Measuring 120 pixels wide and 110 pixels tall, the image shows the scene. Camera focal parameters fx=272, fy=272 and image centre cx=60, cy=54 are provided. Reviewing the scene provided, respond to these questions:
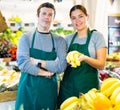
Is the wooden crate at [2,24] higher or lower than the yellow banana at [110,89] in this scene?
higher

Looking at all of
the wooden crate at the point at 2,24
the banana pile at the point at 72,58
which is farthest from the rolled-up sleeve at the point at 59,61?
the wooden crate at the point at 2,24

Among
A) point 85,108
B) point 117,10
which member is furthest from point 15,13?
point 117,10

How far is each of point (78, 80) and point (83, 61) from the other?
0.53ft

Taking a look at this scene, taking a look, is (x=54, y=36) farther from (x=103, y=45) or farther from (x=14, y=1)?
(x=14, y=1)

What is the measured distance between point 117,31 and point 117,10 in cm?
69

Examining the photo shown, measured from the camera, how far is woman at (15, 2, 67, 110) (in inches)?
82.1

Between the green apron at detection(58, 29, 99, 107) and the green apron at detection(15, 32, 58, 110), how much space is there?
121 mm

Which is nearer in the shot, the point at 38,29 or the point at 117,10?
the point at 38,29

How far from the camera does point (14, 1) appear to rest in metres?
4.57

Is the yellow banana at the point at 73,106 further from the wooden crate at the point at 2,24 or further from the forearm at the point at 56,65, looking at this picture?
the wooden crate at the point at 2,24

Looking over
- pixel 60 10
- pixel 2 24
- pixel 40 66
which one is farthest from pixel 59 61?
pixel 60 10

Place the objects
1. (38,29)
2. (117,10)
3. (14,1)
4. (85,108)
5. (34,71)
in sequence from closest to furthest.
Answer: (85,108) < (34,71) < (38,29) < (14,1) < (117,10)

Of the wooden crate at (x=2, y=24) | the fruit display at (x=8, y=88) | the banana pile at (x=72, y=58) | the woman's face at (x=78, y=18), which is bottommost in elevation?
the fruit display at (x=8, y=88)

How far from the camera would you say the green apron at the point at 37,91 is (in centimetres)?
208
